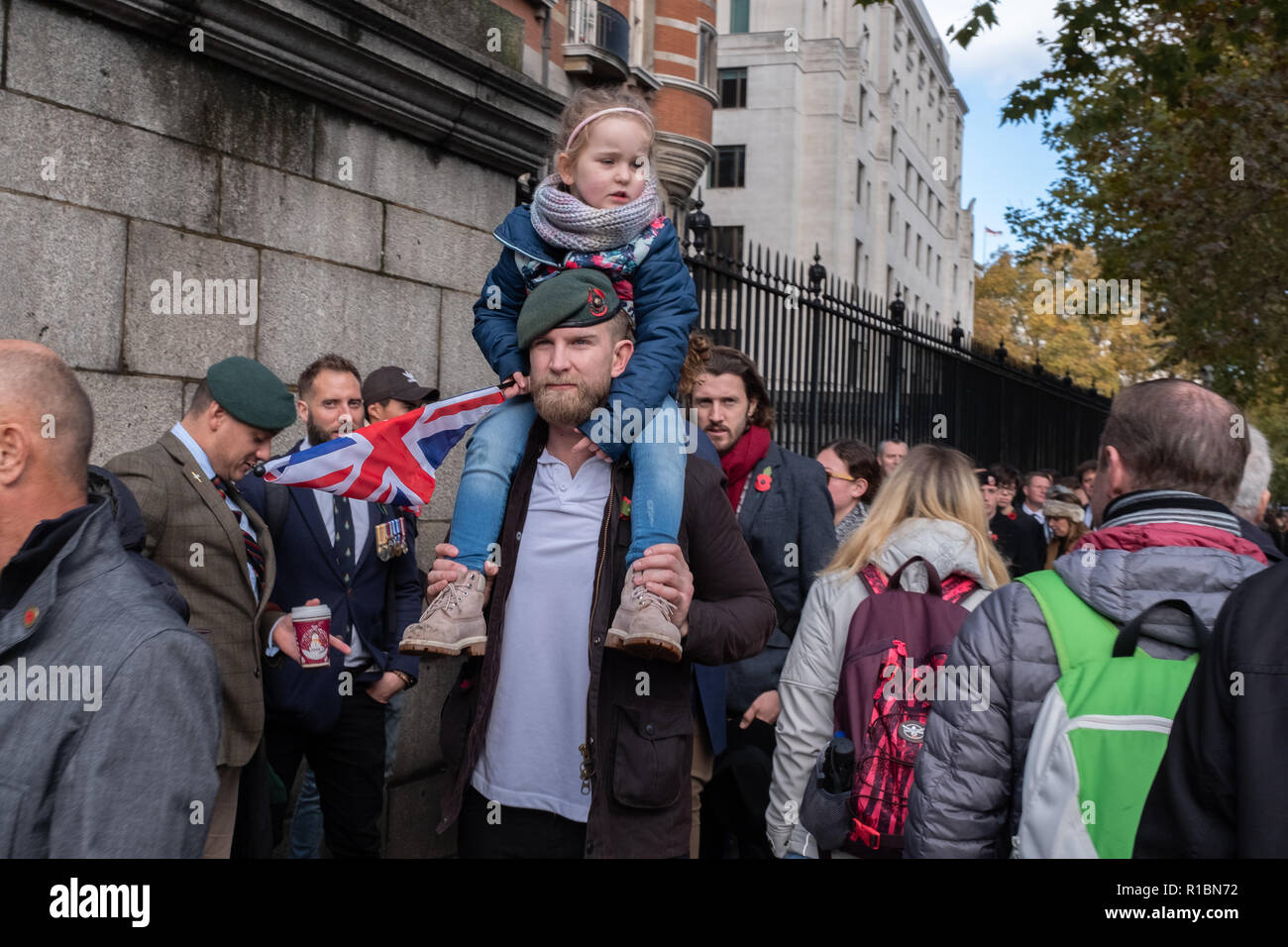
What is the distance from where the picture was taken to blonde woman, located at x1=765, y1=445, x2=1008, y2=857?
374 centimetres

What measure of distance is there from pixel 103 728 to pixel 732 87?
45357 millimetres

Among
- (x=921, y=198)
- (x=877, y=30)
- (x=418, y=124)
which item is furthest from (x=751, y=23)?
(x=418, y=124)

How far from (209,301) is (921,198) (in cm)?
5817

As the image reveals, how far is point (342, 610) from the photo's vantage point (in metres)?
4.77

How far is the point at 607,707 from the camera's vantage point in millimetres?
3012

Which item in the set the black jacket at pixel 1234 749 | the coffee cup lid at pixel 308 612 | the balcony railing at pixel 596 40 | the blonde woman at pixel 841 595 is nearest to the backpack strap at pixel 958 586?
the blonde woman at pixel 841 595

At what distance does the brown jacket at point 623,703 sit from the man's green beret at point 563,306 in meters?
0.40

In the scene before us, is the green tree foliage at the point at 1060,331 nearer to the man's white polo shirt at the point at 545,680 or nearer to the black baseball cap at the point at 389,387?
the black baseball cap at the point at 389,387

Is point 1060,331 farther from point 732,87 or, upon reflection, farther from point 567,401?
point 567,401

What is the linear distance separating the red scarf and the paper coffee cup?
73.4 inches

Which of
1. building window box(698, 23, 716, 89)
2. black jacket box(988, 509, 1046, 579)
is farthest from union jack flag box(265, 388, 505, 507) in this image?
building window box(698, 23, 716, 89)

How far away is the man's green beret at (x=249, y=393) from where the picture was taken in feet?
12.8

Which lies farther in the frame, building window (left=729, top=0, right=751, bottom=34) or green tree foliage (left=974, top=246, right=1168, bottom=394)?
building window (left=729, top=0, right=751, bottom=34)

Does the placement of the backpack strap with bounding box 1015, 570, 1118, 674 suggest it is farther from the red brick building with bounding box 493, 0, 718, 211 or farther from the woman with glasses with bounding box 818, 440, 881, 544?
the red brick building with bounding box 493, 0, 718, 211
